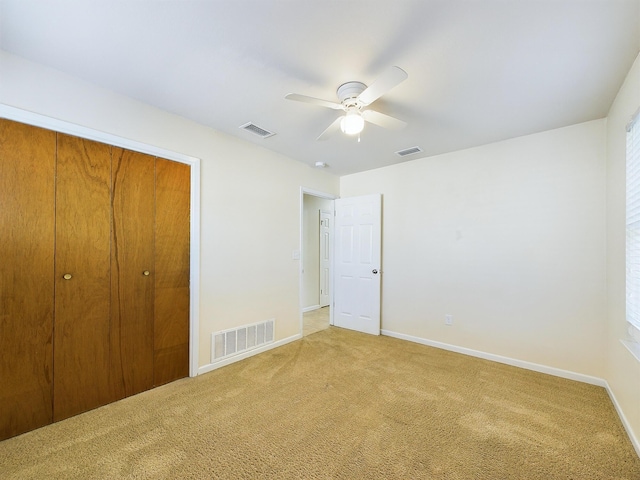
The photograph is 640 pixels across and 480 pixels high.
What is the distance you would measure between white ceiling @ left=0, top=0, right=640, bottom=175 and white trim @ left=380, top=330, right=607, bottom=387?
245 cm

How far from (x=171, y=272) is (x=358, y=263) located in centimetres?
264

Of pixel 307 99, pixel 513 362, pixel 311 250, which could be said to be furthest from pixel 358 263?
pixel 307 99

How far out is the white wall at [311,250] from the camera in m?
5.56

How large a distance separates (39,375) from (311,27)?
2878 millimetres

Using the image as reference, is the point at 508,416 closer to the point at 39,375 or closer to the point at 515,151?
the point at 515,151

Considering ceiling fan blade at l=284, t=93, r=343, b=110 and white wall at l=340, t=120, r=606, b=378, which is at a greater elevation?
ceiling fan blade at l=284, t=93, r=343, b=110

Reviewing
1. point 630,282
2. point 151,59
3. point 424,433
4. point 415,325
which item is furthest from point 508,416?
point 151,59

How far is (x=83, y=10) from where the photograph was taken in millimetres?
1473

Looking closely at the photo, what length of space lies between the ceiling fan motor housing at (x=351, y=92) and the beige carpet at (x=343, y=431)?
234cm

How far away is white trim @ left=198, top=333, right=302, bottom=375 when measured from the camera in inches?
111

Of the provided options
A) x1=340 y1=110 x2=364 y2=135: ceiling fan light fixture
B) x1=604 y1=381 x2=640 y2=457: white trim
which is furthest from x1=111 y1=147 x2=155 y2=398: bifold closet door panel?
x1=604 y1=381 x2=640 y2=457: white trim

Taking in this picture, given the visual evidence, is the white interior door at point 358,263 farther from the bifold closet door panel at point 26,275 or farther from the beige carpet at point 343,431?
the bifold closet door panel at point 26,275

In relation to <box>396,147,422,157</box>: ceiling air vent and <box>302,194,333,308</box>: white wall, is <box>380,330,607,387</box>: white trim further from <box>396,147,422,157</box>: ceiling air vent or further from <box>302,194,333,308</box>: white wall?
<box>396,147,422,157</box>: ceiling air vent

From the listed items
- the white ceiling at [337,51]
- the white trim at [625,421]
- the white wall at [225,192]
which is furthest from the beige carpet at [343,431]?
the white ceiling at [337,51]
